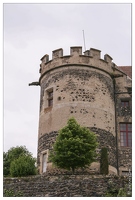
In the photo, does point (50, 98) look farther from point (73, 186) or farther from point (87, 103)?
point (73, 186)

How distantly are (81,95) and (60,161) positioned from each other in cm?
582

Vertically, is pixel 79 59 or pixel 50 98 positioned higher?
pixel 79 59

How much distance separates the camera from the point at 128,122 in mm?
27828

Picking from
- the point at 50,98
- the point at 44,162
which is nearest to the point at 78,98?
the point at 50,98

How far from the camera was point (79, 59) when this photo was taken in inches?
1054

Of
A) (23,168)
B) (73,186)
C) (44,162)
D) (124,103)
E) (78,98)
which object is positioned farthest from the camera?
(124,103)

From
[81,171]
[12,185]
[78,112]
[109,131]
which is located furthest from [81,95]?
[12,185]

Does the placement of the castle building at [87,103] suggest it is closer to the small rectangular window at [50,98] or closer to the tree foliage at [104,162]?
the small rectangular window at [50,98]

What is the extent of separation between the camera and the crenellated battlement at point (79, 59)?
2675cm

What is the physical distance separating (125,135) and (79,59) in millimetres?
6154

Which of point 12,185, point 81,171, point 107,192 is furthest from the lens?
point 81,171

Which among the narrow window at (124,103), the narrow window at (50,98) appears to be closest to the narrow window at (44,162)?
the narrow window at (50,98)

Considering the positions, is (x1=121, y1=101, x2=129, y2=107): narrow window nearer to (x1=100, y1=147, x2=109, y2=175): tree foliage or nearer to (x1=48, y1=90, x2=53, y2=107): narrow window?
(x1=100, y1=147, x2=109, y2=175): tree foliage

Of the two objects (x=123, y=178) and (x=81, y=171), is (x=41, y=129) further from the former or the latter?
(x=123, y=178)
